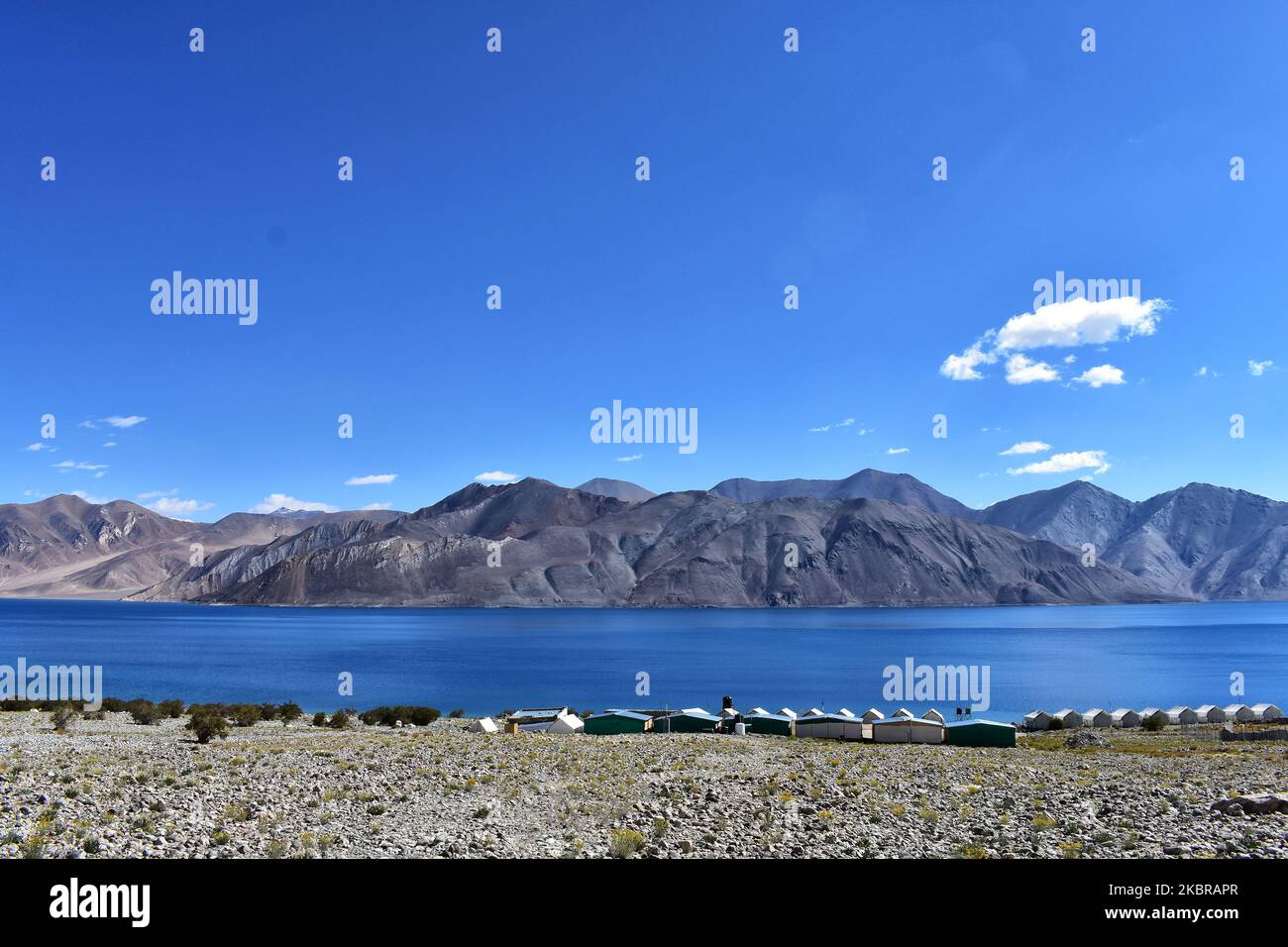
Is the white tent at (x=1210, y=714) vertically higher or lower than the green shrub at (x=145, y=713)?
lower

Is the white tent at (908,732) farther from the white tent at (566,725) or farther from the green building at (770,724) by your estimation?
the white tent at (566,725)

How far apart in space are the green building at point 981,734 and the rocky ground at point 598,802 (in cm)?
965

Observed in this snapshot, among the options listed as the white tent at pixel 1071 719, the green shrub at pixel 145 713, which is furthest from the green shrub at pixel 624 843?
the white tent at pixel 1071 719

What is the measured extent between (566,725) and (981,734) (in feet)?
75.7

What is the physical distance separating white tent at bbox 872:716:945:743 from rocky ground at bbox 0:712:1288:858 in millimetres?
9938

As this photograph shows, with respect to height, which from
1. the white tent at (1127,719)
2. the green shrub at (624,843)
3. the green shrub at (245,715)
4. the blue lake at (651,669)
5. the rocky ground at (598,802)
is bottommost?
the blue lake at (651,669)

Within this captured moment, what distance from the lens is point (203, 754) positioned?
31.6 meters

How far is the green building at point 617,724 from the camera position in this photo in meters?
50.5

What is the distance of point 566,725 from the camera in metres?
49.8

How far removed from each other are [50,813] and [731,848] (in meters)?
13.9

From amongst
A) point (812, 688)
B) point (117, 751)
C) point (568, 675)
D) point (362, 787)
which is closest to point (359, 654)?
point (568, 675)

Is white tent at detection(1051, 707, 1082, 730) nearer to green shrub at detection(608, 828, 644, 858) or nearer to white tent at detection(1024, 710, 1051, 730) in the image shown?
white tent at detection(1024, 710, 1051, 730)

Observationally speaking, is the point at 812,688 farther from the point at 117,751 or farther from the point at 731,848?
the point at 731,848

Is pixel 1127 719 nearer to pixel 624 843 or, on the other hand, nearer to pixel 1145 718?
pixel 1145 718
